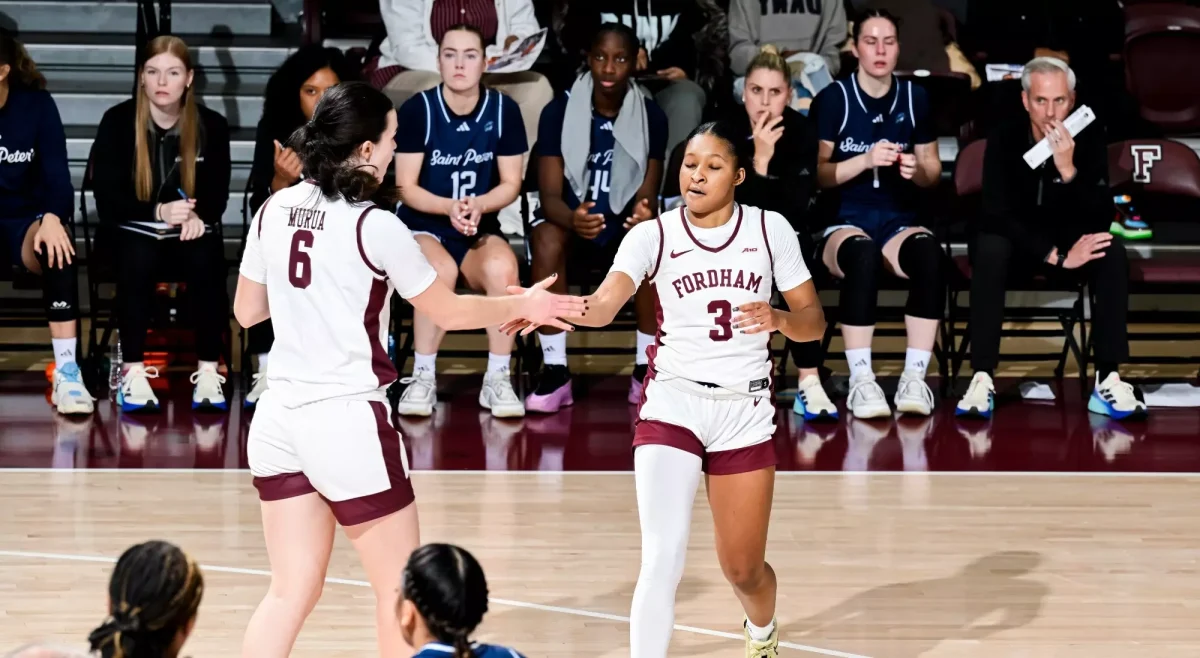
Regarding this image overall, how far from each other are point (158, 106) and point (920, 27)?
4246 mm

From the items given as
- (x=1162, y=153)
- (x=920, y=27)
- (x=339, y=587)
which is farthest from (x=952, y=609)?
(x=920, y=27)

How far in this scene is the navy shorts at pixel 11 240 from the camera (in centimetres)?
720

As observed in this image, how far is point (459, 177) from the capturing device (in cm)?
723

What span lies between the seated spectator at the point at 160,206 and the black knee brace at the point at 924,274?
10.3ft

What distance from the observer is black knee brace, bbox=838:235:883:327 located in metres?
7.09

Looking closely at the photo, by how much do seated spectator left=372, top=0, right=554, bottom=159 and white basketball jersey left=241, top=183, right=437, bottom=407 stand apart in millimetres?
4807

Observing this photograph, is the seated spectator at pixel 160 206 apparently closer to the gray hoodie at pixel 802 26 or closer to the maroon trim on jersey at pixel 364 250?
the gray hoodie at pixel 802 26

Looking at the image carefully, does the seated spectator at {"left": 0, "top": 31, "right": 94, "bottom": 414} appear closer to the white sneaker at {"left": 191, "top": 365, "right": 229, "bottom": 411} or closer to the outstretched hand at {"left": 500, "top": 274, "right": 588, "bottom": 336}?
the white sneaker at {"left": 191, "top": 365, "right": 229, "bottom": 411}

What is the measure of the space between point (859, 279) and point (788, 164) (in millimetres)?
619

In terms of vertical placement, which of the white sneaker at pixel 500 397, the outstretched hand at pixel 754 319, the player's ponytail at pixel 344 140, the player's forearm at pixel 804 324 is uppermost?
the player's ponytail at pixel 344 140

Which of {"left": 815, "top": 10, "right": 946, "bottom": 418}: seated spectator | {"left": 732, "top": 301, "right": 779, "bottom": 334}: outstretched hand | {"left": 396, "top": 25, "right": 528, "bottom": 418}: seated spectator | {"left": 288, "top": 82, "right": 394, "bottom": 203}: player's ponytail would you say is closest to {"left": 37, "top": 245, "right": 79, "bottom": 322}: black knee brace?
{"left": 396, "top": 25, "right": 528, "bottom": 418}: seated spectator

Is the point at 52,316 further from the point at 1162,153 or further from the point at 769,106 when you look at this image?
the point at 1162,153

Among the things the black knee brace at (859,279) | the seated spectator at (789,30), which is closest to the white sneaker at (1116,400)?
the black knee brace at (859,279)

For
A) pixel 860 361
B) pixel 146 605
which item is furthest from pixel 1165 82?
pixel 146 605
